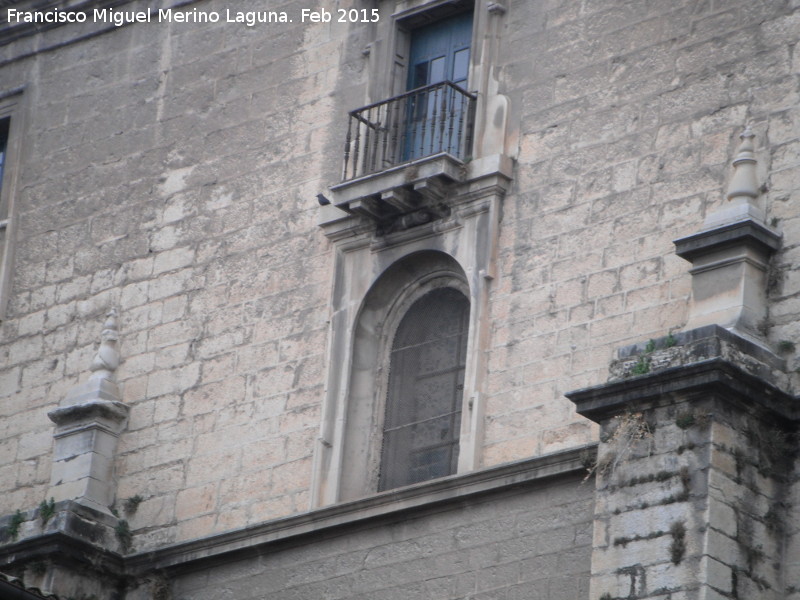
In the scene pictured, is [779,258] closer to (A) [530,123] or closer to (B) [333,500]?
(A) [530,123]

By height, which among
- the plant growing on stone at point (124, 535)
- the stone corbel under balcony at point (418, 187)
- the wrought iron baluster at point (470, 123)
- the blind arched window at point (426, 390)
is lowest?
the plant growing on stone at point (124, 535)

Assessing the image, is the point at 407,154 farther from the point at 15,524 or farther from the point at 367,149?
the point at 15,524

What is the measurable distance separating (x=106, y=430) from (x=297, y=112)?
138 inches

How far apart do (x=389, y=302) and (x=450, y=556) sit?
2.79 meters

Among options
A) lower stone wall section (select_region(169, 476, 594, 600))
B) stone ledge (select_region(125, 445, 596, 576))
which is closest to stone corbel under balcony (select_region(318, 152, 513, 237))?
stone ledge (select_region(125, 445, 596, 576))

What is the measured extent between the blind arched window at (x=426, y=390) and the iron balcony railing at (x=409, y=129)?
1306mm

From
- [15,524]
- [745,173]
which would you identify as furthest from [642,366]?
[15,524]

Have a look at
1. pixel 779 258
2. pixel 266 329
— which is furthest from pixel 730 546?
pixel 266 329

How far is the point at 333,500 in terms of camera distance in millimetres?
18969

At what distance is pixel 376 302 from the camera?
19719 millimetres

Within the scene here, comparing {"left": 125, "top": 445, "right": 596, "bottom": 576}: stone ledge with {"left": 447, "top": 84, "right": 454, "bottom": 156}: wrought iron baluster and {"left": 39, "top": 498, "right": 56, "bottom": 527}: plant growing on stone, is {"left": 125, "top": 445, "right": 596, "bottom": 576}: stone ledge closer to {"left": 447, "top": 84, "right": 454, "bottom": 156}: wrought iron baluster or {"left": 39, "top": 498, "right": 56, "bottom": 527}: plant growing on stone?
{"left": 39, "top": 498, "right": 56, "bottom": 527}: plant growing on stone

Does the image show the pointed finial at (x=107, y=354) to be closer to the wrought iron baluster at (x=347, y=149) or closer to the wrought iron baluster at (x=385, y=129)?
the wrought iron baluster at (x=347, y=149)

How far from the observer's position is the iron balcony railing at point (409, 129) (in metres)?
19.6

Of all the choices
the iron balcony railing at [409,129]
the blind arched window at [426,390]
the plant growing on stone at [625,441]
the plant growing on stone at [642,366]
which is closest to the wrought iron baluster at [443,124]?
the iron balcony railing at [409,129]
